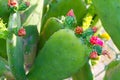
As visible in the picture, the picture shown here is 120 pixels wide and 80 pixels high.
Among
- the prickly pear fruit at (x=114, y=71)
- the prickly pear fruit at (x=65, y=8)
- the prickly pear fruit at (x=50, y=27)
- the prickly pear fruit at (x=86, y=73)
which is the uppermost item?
the prickly pear fruit at (x=65, y=8)

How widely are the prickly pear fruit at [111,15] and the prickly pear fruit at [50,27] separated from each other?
0.21 metres

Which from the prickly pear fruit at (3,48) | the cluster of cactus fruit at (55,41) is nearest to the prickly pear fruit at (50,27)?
the cluster of cactus fruit at (55,41)

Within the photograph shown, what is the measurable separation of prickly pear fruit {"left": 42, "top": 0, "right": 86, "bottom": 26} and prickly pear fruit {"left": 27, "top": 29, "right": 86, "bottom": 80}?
0.43 m

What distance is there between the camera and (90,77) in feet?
5.32

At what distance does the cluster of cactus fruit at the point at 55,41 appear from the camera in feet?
4.67

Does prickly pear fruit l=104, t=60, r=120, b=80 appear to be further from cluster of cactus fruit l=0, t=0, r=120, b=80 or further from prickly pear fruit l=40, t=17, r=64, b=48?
prickly pear fruit l=40, t=17, r=64, b=48

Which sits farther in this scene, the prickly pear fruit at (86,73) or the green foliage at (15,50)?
the prickly pear fruit at (86,73)

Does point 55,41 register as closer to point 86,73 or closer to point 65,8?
point 86,73

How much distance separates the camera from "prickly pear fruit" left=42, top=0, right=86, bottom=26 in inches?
75.5

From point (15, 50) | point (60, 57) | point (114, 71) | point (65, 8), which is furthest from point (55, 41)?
point (65, 8)

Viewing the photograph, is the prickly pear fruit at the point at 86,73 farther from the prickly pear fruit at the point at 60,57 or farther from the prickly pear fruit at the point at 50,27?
the prickly pear fruit at the point at 50,27

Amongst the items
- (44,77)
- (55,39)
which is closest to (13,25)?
(55,39)

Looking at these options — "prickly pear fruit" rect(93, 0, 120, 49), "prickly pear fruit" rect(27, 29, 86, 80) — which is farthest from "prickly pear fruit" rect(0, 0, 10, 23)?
"prickly pear fruit" rect(93, 0, 120, 49)

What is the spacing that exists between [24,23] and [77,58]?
1.52 feet
